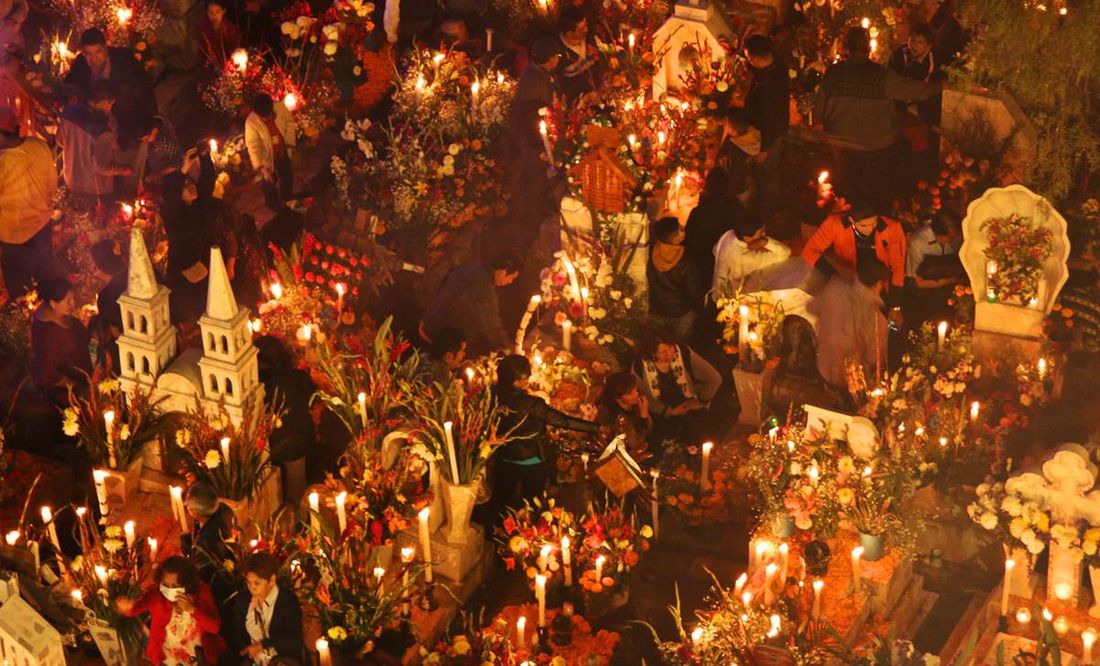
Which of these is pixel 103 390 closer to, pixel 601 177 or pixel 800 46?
pixel 601 177

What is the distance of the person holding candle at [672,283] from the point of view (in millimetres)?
19656

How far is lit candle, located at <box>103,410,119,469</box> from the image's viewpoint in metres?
17.9

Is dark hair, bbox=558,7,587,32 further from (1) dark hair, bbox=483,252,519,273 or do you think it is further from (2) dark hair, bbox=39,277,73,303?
(2) dark hair, bbox=39,277,73,303

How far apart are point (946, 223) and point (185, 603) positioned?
8.25 m

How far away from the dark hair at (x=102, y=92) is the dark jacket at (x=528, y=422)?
6052 millimetres

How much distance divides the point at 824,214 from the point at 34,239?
25.9ft

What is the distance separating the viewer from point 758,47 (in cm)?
2136

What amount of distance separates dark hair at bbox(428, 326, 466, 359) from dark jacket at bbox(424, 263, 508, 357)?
1.51 feet

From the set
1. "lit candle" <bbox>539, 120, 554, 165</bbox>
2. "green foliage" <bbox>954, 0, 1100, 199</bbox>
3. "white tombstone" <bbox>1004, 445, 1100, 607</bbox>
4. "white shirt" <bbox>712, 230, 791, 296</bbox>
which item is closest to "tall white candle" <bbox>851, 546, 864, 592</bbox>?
"white tombstone" <bbox>1004, 445, 1100, 607</bbox>

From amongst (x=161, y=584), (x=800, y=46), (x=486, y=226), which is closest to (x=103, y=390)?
(x=161, y=584)

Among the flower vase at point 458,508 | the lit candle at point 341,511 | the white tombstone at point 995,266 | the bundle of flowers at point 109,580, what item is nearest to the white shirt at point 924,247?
the white tombstone at point 995,266

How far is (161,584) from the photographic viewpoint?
52.8 feet

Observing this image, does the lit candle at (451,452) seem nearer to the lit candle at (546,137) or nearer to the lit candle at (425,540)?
the lit candle at (425,540)

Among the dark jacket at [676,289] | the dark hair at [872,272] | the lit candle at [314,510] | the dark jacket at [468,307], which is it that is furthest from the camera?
the dark jacket at [676,289]
